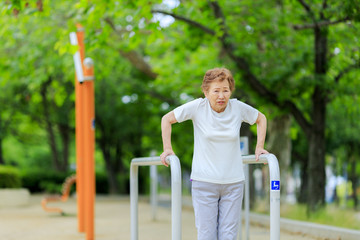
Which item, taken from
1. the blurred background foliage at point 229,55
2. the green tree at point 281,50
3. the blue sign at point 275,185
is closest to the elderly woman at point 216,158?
Result: the blue sign at point 275,185

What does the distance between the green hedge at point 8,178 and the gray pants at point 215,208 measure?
13490mm

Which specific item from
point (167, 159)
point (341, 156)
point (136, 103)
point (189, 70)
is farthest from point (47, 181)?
point (167, 159)

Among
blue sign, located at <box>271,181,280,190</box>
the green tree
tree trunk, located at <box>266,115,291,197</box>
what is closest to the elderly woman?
blue sign, located at <box>271,181,280,190</box>

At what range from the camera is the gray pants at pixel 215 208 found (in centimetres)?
329

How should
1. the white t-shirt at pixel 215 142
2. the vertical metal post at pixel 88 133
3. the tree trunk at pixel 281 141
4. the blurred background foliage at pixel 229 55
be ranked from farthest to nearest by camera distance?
the tree trunk at pixel 281 141 → the blurred background foliage at pixel 229 55 → the vertical metal post at pixel 88 133 → the white t-shirt at pixel 215 142

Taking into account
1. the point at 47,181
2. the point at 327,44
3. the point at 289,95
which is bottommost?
the point at 47,181

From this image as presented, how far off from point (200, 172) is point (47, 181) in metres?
21.1

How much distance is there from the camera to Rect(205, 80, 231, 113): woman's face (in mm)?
3316

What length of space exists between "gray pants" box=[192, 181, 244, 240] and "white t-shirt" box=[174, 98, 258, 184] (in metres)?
0.07

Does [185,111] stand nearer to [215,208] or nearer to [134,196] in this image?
[215,208]

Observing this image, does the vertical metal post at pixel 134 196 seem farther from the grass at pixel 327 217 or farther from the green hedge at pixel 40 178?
the green hedge at pixel 40 178

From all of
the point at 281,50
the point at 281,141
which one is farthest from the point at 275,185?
the point at 281,141

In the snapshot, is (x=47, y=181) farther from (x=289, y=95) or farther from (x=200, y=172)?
(x=200, y=172)

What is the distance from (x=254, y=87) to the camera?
33.4 feet
